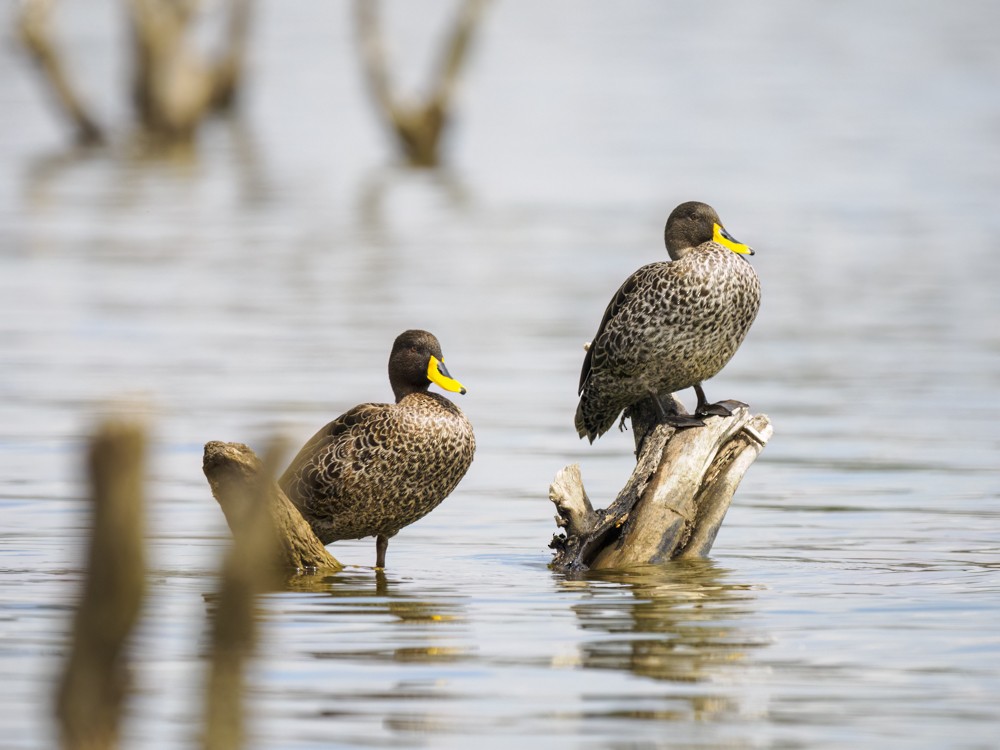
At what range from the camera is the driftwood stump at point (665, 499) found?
8938mm

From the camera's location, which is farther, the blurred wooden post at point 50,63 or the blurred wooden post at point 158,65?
the blurred wooden post at point 158,65

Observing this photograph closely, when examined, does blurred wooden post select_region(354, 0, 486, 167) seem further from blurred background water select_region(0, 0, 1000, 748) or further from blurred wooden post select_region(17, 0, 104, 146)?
blurred wooden post select_region(17, 0, 104, 146)

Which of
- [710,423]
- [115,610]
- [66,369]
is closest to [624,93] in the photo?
[66,369]

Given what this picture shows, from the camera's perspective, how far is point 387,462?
878 centimetres

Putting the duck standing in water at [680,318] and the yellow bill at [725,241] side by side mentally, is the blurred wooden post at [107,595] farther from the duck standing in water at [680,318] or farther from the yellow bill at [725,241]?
the yellow bill at [725,241]

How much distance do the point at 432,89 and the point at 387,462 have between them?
1017 inches

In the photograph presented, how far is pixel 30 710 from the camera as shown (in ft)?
20.9

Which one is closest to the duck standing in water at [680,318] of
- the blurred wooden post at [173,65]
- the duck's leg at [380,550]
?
the duck's leg at [380,550]

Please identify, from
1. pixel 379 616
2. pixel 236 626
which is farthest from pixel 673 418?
pixel 236 626

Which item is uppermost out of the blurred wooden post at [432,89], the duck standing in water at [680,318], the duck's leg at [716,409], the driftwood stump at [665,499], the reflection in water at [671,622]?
the blurred wooden post at [432,89]

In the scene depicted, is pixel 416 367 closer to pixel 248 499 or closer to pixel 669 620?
pixel 248 499

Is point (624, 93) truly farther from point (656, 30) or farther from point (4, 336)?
point (4, 336)

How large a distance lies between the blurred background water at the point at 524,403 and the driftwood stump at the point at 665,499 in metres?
0.20

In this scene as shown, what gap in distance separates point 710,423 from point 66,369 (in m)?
7.99
